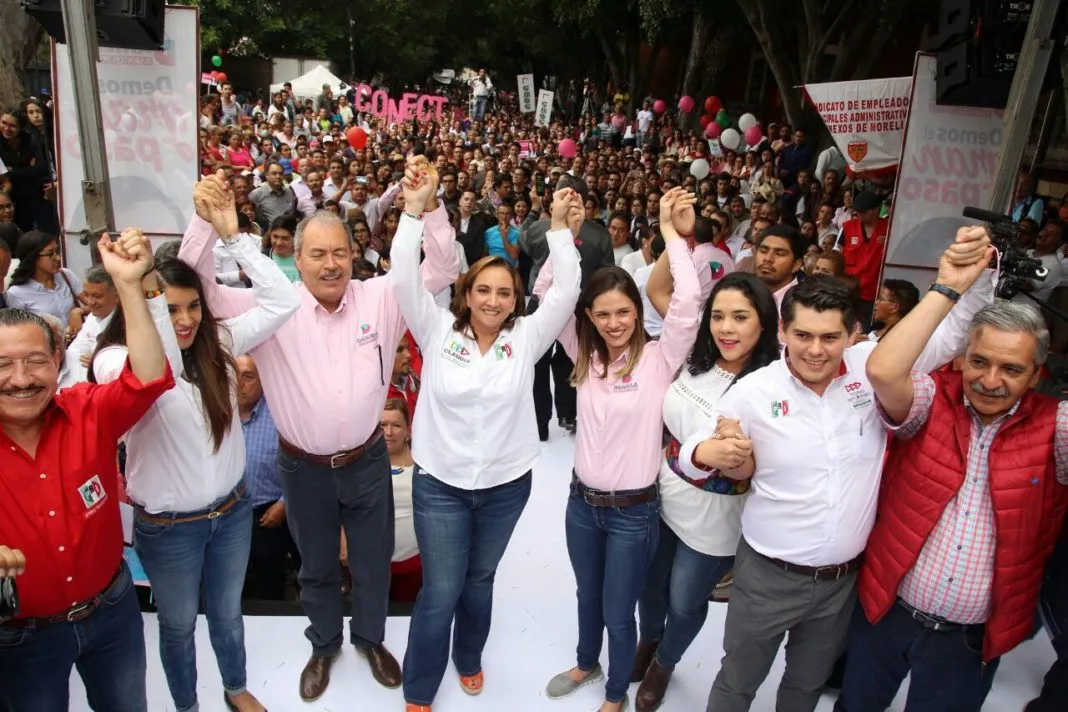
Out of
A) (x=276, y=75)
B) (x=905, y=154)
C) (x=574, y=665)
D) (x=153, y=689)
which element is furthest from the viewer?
(x=276, y=75)

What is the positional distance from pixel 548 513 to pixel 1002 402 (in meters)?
2.60

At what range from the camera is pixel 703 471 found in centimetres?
219

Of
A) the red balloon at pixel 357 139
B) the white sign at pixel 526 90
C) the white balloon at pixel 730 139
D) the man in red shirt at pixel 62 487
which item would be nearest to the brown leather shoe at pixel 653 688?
the man in red shirt at pixel 62 487

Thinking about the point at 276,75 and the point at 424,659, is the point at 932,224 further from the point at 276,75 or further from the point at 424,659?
the point at 276,75

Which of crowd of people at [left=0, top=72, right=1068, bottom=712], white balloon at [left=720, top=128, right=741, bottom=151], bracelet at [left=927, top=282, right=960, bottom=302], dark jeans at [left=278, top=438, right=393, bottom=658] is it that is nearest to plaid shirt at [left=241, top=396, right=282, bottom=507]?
crowd of people at [left=0, top=72, right=1068, bottom=712]

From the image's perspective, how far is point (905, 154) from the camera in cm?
514

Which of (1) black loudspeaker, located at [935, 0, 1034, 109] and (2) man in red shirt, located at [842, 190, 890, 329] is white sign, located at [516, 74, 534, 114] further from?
(1) black loudspeaker, located at [935, 0, 1034, 109]

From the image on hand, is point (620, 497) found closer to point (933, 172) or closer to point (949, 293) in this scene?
point (949, 293)

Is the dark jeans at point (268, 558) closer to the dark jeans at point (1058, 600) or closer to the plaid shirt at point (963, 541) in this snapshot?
the plaid shirt at point (963, 541)

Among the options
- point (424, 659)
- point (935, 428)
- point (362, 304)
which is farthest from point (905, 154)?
point (424, 659)

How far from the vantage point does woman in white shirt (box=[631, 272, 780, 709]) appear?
2350 millimetres

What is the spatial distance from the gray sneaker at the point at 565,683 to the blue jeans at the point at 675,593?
221mm

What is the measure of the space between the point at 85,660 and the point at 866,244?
5455 millimetres

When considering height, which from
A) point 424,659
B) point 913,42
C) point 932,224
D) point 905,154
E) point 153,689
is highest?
point 913,42
